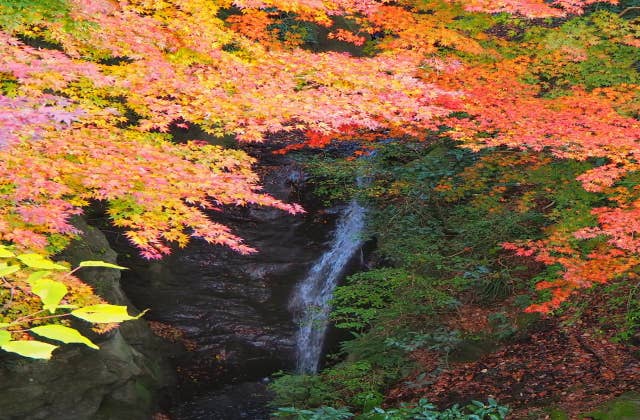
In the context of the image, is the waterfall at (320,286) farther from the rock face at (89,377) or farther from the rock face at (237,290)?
the rock face at (89,377)

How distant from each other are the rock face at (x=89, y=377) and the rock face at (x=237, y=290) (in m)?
1.66

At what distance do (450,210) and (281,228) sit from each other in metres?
4.39

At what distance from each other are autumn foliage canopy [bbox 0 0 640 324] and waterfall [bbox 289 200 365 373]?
480 cm

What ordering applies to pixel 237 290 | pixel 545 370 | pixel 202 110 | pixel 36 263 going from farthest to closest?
pixel 237 290 → pixel 545 370 → pixel 202 110 → pixel 36 263

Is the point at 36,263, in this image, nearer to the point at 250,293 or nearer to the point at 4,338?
the point at 4,338

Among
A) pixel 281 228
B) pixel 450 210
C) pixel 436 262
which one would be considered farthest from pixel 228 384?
pixel 450 210

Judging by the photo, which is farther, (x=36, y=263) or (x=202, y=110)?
(x=202, y=110)

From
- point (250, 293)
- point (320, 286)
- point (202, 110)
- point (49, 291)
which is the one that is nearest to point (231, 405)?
point (250, 293)

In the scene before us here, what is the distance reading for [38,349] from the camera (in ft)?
3.28

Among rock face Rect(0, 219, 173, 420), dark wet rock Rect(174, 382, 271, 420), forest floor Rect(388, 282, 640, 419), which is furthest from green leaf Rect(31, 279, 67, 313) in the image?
dark wet rock Rect(174, 382, 271, 420)

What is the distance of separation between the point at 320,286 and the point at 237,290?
6.74 feet

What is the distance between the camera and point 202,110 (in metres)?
6.27

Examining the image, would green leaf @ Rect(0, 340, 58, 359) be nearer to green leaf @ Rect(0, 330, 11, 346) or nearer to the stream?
green leaf @ Rect(0, 330, 11, 346)

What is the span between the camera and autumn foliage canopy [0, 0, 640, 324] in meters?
4.94
